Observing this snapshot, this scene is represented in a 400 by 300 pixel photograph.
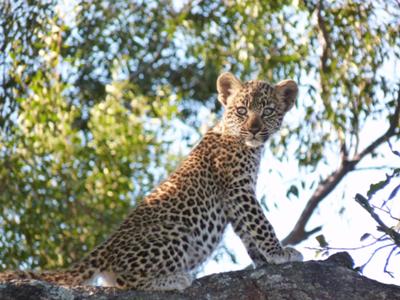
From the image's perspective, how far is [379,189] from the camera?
7.36 meters

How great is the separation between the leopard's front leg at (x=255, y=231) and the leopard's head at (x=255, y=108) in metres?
0.79

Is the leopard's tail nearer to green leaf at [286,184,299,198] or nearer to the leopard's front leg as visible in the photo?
the leopard's front leg

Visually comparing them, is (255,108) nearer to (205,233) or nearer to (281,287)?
(205,233)

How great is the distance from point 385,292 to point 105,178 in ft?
31.9

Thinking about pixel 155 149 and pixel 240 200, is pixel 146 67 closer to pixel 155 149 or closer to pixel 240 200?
pixel 155 149

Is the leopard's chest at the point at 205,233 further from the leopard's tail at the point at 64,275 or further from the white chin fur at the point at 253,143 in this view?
the leopard's tail at the point at 64,275

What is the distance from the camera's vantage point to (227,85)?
11.4 metres

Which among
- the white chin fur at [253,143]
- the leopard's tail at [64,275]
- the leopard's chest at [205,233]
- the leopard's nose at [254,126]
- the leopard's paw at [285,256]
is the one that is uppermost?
the leopard's nose at [254,126]

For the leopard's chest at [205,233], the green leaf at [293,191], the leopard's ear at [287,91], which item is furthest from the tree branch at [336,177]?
the leopard's chest at [205,233]

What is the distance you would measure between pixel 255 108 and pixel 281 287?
3.36m

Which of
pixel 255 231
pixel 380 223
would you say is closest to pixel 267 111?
pixel 255 231

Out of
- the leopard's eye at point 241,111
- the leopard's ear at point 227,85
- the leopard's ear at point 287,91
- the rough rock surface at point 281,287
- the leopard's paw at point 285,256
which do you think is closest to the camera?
the rough rock surface at point 281,287

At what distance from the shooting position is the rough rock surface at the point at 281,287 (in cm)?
775

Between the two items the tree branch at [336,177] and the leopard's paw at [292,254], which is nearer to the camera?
the leopard's paw at [292,254]
